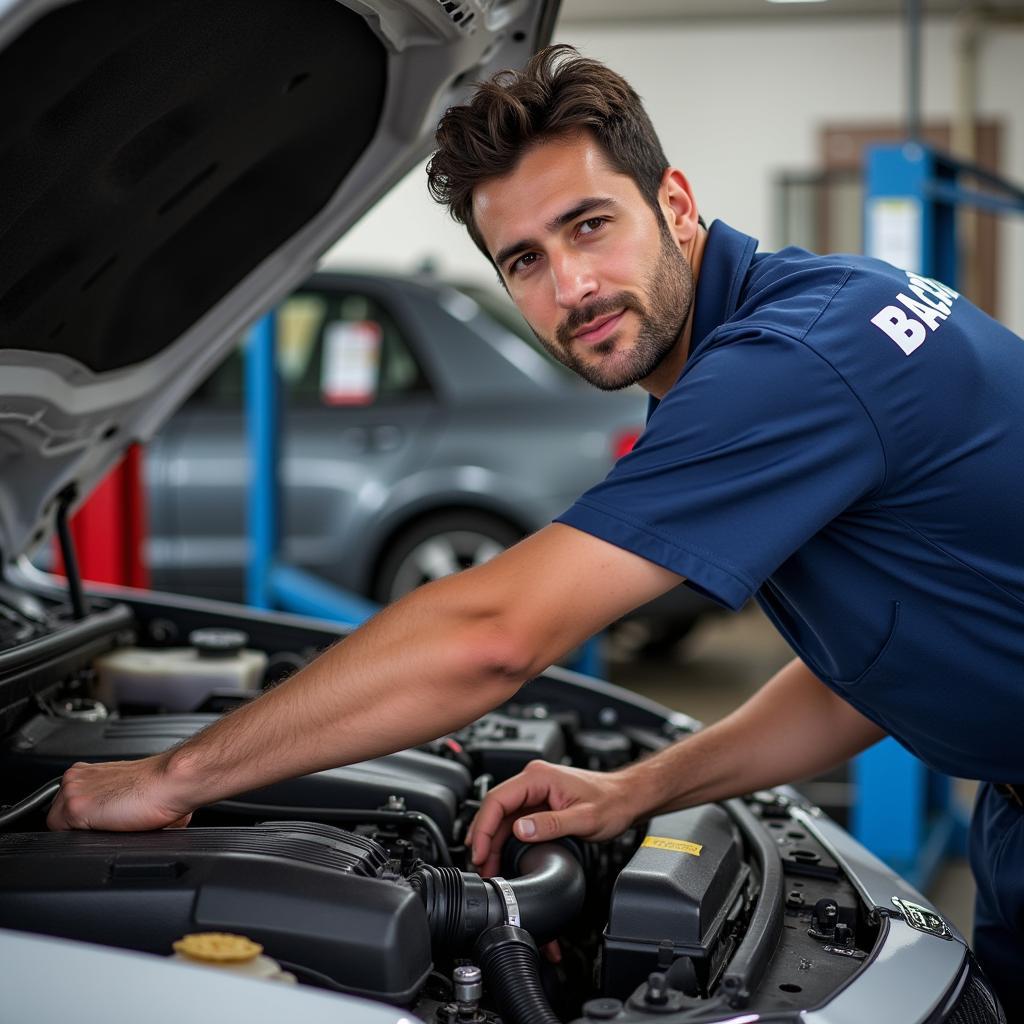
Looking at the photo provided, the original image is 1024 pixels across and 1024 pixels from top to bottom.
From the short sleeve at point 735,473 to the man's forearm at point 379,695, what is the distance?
5.8 inches

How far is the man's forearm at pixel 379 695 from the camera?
1200 millimetres

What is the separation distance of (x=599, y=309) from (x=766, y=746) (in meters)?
0.65

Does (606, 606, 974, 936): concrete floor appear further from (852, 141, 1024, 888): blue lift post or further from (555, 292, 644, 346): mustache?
(555, 292, 644, 346): mustache

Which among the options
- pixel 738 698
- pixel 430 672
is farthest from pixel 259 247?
pixel 738 698

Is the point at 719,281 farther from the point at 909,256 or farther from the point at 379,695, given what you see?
the point at 909,256

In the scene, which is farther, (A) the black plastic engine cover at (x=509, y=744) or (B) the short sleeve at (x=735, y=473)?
(A) the black plastic engine cover at (x=509, y=744)

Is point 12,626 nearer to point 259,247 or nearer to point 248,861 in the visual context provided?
point 259,247

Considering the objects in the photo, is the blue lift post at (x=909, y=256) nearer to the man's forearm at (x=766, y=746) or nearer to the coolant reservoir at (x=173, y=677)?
the man's forearm at (x=766, y=746)

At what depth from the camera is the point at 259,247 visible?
189cm

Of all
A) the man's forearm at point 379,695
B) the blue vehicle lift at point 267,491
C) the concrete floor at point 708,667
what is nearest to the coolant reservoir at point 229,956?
the man's forearm at point 379,695

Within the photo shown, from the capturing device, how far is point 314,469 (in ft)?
16.8

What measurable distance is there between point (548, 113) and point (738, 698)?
4.08 m

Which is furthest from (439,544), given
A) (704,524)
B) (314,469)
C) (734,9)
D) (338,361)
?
(734,9)

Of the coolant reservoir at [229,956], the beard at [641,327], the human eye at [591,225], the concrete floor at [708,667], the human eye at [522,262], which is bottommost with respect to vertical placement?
the concrete floor at [708,667]
